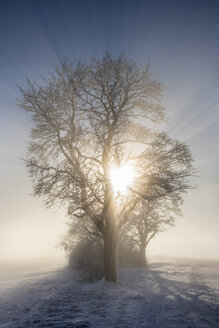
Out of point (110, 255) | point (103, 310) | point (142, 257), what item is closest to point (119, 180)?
point (110, 255)

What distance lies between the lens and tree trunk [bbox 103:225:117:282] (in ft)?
35.0

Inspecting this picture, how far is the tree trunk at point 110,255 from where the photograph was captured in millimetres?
10680

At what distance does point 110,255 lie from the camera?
10.9 metres

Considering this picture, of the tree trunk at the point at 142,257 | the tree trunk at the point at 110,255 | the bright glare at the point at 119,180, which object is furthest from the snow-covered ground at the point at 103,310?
the tree trunk at the point at 142,257

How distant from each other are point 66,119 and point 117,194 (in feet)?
16.6

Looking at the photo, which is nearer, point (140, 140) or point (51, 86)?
point (51, 86)

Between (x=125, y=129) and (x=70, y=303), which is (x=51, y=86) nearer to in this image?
(x=125, y=129)

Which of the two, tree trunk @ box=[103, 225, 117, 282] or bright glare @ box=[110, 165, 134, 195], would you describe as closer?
tree trunk @ box=[103, 225, 117, 282]

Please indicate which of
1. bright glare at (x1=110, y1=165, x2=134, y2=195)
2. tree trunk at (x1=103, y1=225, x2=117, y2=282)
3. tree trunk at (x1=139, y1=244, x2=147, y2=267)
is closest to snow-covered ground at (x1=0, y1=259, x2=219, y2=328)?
tree trunk at (x1=103, y1=225, x2=117, y2=282)

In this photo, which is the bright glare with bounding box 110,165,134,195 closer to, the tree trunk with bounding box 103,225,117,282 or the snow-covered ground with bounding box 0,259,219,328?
the tree trunk with bounding box 103,225,117,282

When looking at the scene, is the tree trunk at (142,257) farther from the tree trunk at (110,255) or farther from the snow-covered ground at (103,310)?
the snow-covered ground at (103,310)

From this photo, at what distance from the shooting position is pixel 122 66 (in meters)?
11.3

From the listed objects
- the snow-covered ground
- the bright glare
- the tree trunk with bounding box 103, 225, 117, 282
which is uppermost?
the bright glare

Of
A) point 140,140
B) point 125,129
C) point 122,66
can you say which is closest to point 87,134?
point 125,129
